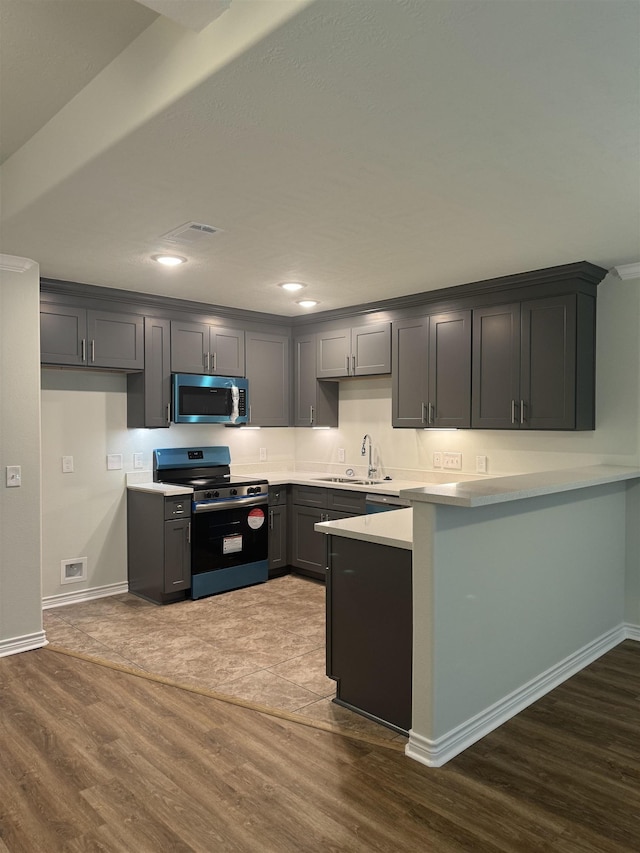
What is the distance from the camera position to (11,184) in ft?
9.69

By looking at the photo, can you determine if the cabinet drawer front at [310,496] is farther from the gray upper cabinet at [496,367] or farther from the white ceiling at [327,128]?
the white ceiling at [327,128]

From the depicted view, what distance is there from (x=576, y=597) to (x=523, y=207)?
2.16 m

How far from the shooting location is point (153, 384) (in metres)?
4.89

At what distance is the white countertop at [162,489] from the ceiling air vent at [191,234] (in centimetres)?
200

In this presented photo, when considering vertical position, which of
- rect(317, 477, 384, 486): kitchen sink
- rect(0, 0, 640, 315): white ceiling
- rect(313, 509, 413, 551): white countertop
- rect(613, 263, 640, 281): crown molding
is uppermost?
rect(0, 0, 640, 315): white ceiling

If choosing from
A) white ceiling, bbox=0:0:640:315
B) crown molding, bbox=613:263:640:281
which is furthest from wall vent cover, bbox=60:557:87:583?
crown molding, bbox=613:263:640:281

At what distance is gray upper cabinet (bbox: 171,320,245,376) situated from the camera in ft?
16.6

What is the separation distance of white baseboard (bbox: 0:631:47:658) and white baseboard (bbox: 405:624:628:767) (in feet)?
8.11

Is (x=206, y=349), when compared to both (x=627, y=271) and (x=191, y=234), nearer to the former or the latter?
(x=191, y=234)

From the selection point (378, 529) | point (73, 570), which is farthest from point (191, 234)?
point (73, 570)

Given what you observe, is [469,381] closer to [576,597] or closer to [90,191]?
[576,597]

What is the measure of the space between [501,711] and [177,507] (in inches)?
108

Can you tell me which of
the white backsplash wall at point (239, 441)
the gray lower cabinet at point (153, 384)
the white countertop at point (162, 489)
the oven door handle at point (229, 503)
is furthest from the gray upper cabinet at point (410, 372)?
the gray lower cabinet at point (153, 384)

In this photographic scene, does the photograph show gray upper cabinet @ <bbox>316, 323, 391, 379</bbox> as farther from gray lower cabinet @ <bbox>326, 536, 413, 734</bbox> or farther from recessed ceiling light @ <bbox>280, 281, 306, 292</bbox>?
gray lower cabinet @ <bbox>326, 536, 413, 734</bbox>
